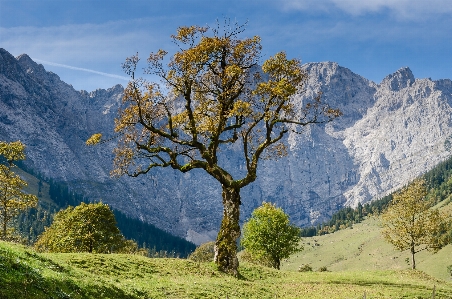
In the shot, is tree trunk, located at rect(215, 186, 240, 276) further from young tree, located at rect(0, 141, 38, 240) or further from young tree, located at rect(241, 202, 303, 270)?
young tree, located at rect(241, 202, 303, 270)

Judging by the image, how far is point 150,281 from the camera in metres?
28.9

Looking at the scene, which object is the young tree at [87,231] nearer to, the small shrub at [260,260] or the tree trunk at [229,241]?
the small shrub at [260,260]

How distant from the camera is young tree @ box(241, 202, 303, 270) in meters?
87.1

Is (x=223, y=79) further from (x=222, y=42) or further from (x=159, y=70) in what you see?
(x=159, y=70)

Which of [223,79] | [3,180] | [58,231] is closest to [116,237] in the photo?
[58,231]

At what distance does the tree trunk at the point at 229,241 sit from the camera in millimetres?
36750

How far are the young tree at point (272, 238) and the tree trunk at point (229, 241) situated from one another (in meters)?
51.7

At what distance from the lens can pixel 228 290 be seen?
29344mm

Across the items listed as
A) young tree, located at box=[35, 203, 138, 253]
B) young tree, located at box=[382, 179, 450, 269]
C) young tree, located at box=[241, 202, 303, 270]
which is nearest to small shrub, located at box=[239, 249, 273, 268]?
young tree, located at box=[241, 202, 303, 270]

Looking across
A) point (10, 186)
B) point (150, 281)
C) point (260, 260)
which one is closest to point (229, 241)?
point (150, 281)

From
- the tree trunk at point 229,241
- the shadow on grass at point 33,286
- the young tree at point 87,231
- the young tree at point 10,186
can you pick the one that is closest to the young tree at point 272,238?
the young tree at point 87,231

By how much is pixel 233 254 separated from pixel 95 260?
12.3 m

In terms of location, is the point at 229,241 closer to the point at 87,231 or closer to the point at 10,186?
the point at 10,186

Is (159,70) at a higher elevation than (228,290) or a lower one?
higher
